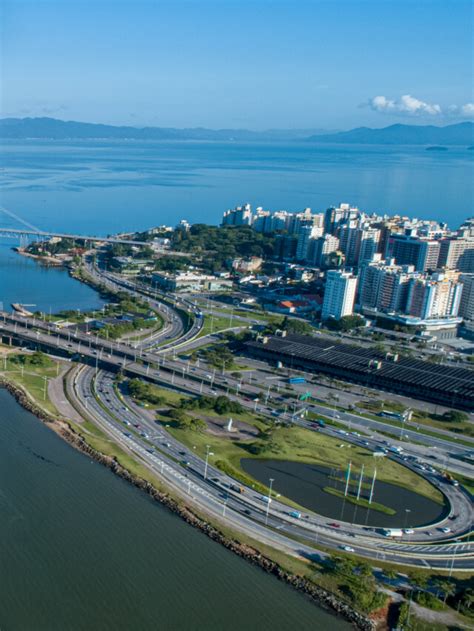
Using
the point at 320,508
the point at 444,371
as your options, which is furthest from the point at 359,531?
the point at 444,371

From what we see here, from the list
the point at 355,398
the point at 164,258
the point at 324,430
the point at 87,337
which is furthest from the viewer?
the point at 164,258

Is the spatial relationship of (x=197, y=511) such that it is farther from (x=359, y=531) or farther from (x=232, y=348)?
(x=232, y=348)

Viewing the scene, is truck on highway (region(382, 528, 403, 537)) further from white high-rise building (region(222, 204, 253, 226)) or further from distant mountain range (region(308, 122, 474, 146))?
distant mountain range (region(308, 122, 474, 146))

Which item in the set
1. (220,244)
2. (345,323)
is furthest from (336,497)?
(220,244)

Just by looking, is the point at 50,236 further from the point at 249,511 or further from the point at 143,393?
the point at 249,511

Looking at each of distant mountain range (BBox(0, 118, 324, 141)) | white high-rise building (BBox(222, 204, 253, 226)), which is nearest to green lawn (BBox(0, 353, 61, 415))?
white high-rise building (BBox(222, 204, 253, 226))

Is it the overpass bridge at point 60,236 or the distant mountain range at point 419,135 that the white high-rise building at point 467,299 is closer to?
the overpass bridge at point 60,236
